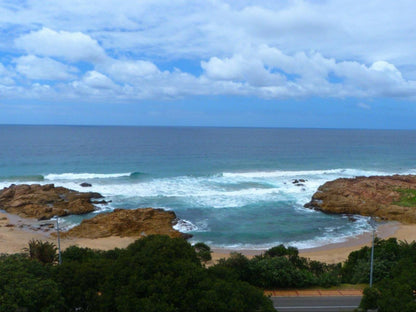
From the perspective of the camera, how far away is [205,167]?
70.2 meters

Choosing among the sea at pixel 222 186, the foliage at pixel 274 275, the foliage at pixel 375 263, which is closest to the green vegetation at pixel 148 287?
the foliage at pixel 375 263

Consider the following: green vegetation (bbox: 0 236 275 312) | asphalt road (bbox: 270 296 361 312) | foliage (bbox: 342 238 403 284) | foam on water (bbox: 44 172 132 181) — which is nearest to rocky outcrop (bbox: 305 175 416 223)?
foliage (bbox: 342 238 403 284)

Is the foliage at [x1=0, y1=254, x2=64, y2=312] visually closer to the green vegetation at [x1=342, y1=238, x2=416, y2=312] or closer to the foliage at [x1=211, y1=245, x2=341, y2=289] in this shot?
the foliage at [x1=211, y1=245, x2=341, y2=289]

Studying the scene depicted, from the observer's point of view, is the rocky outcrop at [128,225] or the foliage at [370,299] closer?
the foliage at [370,299]

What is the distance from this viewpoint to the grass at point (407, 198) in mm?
42250

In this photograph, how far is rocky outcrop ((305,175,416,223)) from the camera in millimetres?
39656

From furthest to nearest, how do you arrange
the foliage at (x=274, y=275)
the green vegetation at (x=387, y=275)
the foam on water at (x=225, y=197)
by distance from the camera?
the foam on water at (x=225, y=197), the foliage at (x=274, y=275), the green vegetation at (x=387, y=275)

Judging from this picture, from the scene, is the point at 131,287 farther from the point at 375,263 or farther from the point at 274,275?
the point at 375,263

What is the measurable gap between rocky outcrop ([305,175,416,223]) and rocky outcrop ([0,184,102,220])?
26.8 metres

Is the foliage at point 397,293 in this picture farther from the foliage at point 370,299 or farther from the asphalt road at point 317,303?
the asphalt road at point 317,303

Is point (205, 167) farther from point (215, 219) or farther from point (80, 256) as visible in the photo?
point (80, 256)

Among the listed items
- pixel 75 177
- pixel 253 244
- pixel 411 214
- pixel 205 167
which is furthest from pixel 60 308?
pixel 205 167

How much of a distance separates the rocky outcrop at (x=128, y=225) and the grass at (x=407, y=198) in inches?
1050

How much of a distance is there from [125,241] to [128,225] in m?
2.81
